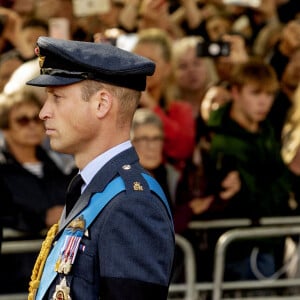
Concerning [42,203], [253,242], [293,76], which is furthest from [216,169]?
[293,76]

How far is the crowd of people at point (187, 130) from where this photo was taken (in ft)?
21.5

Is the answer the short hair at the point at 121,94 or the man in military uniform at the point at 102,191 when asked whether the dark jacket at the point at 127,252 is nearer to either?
the man in military uniform at the point at 102,191

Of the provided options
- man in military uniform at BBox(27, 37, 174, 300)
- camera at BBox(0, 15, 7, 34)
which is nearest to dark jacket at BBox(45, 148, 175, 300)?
man in military uniform at BBox(27, 37, 174, 300)

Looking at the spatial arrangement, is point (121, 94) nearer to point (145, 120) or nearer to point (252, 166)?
point (145, 120)

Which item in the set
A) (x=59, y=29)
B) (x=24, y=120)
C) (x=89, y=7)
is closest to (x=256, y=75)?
(x=59, y=29)

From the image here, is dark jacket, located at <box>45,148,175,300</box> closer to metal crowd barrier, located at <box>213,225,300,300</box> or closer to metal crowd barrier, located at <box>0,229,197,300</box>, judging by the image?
metal crowd barrier, located at <box>0,229,197,300</box>

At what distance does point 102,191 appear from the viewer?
3.45m

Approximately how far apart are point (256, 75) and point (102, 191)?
161 inches

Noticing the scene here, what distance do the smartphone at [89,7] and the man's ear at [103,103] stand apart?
17.4ft

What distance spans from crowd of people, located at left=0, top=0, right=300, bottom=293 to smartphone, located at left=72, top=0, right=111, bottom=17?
2cm

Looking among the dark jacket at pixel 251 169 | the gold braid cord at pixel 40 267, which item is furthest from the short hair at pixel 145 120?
the gold braid cord at pixel 40 267

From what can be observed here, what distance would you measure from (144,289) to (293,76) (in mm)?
5482

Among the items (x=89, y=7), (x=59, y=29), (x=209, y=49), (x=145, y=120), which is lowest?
(x=145, y=120)

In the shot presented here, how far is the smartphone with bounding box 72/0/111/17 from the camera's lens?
28.4 ft
